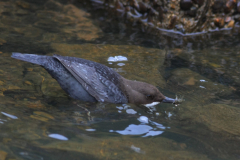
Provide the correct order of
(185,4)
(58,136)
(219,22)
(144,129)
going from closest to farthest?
(58,136) < (144,129) < (185,4) < (219,22)

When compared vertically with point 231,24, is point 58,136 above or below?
below

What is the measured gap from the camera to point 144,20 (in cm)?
836

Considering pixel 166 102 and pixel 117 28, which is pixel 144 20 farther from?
pixel 166 102

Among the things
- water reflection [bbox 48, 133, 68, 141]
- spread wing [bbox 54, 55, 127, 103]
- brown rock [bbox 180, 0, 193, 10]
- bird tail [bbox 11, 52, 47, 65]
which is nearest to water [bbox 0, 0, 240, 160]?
water reflection [bbox 48, 133, 68, 141]

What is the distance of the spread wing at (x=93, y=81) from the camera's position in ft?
14.2

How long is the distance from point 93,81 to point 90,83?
0.22 feet

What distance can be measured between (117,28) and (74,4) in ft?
6.48

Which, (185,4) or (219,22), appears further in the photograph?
(219,22)

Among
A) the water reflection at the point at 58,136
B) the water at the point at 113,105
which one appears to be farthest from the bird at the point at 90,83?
the water reflection at the point at 58,136

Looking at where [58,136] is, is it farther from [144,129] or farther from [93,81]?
[93,81]

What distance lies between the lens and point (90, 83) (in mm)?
4387

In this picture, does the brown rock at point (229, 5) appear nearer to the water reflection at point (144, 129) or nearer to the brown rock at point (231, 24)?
the brown rock at point (231, 24)

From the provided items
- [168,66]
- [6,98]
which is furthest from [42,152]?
[168,66]

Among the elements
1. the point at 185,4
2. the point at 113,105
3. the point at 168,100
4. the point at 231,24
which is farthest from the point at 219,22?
the point at 113,105
